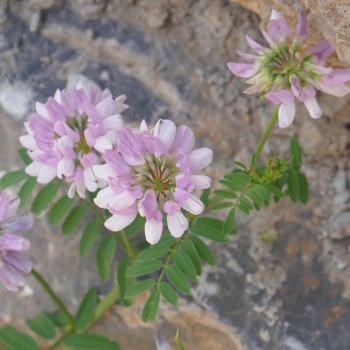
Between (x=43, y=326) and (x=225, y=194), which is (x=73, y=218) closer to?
(x=43, y=326)

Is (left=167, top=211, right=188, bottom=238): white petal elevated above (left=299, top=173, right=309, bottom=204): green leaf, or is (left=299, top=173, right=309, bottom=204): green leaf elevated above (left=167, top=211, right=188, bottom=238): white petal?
(left=167, top=211, right=188, bottom=238): white petal

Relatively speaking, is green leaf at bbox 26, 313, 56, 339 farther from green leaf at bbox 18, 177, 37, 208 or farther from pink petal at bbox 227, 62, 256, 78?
pink petal at bbox 227, 62, 256, 78

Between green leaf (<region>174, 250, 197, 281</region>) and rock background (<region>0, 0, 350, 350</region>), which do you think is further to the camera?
rock background (<region>0, 0, 350, 350</region>)

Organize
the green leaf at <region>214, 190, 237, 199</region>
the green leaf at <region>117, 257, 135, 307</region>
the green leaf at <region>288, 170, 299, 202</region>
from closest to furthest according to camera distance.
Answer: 1. the green leaf at <region>214, 190, 237, 199</region>
2. the green leaf at <region>288, 170, 299, 202</region>
3. the green leaf at <region>117, 257, 135, 307</region>

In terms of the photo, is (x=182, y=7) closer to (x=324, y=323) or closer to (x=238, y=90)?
(x=238, y=90)

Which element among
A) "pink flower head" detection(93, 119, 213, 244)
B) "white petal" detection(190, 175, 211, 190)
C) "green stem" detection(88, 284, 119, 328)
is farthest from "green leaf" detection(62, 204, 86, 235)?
"white petal" detection(190, 175, 211, 190)

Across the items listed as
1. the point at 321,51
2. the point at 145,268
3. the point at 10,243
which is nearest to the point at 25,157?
the point at 10,243

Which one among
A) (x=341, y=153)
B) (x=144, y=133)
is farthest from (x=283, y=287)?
(x=144, y=133)

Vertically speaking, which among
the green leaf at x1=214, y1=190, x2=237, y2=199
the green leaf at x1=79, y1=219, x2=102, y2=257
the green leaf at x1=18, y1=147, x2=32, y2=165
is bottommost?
the green leaf at x1=79, y1=219, x2=102, y2=257
